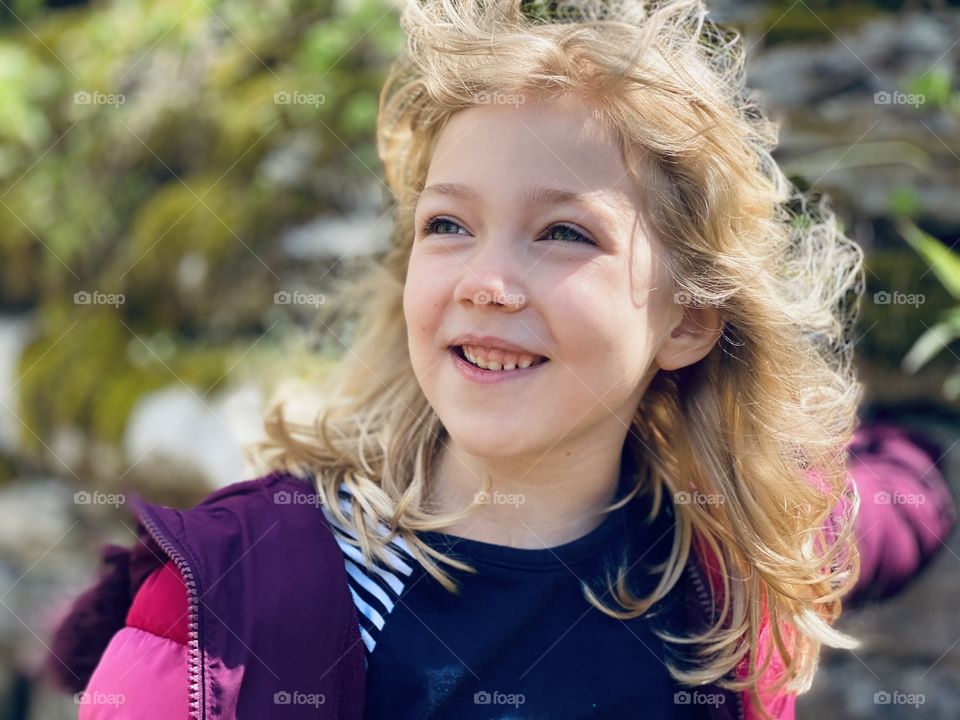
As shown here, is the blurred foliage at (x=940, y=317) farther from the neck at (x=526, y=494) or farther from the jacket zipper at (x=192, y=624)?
the jacket zipper at (x=192, y=624)

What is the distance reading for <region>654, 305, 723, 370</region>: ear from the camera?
6.25 ft

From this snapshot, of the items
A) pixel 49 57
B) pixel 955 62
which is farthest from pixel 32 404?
pixel 955 62

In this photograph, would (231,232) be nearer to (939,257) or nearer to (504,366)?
(504,366)

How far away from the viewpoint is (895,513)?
243 cm

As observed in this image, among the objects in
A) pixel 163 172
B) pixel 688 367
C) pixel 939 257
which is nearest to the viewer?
pixel 688 367

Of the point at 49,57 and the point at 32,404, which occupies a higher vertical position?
the point at 49,57

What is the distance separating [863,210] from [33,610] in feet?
10.4

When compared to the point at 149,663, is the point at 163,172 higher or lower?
higher

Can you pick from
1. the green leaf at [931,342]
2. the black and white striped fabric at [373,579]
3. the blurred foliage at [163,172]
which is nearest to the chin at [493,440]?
the black and white striped fabric at [373,579]

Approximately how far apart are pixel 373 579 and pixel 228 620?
0.90ft

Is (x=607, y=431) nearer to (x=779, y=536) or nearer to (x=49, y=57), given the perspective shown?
(x=779, y=536)

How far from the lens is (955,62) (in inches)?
115

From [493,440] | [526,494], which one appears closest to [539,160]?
[493,440]

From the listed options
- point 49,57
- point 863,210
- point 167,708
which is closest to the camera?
point 167,708
